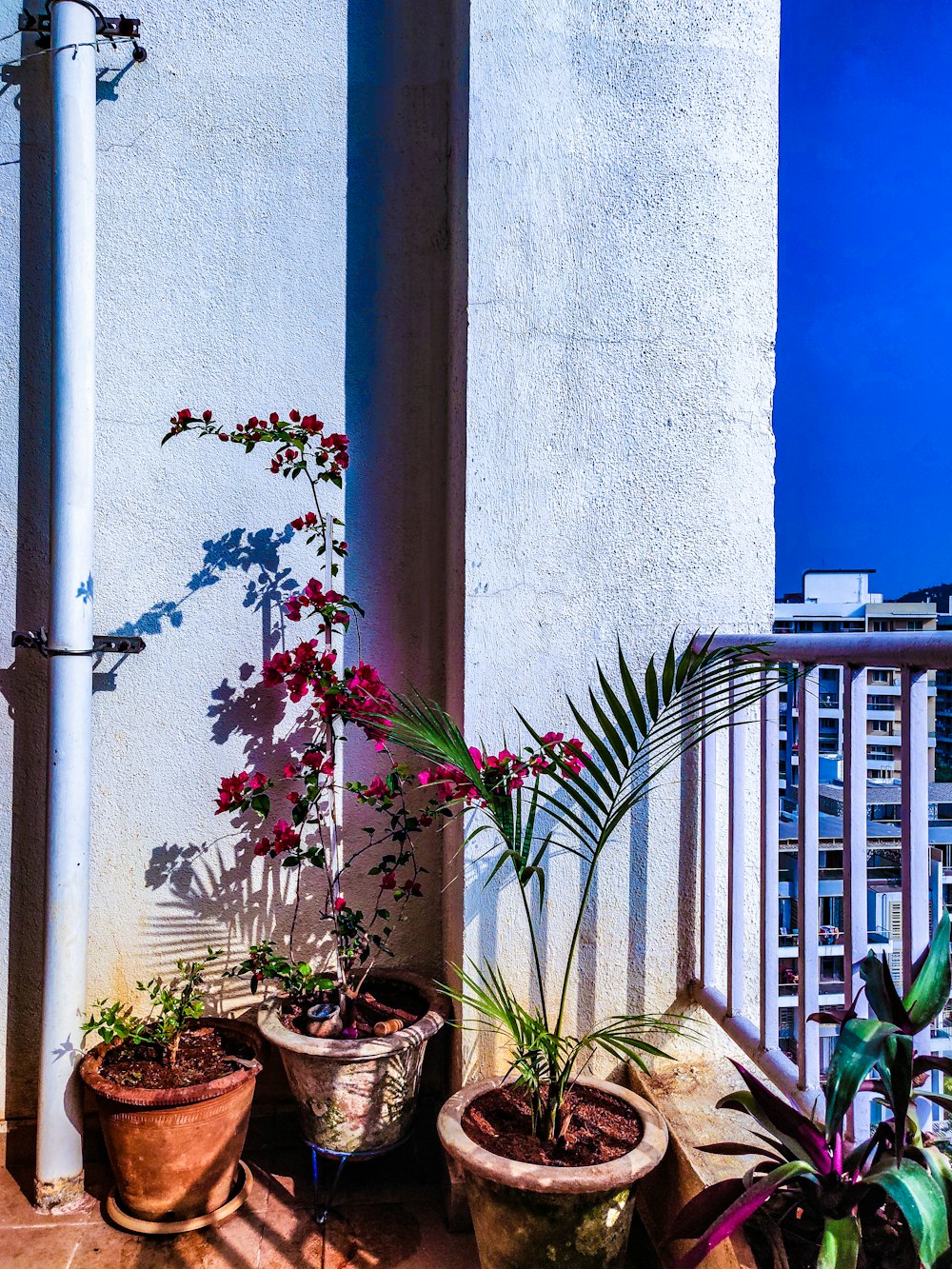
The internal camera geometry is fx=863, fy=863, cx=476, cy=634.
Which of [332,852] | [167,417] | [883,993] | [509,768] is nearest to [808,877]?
[883,993]

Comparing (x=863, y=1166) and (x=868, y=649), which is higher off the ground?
(x=868, y=649)

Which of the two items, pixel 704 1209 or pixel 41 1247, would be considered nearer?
pixel 704 1209

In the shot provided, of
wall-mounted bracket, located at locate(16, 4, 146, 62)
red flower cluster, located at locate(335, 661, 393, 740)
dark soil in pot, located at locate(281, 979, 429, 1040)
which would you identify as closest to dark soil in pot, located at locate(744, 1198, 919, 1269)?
dark soil in pot, located at locate(281, 979, 429, 1040)

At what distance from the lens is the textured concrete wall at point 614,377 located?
1936 mm

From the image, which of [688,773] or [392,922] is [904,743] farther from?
[392,922]

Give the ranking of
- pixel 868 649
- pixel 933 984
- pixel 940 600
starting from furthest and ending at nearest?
pixel 940 600 → pixel 868 649 → pixel 933 984

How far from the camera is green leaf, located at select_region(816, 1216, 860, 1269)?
979 mm

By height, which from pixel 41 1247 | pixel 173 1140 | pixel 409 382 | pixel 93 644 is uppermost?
pixel 409 382

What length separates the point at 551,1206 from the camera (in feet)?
4.78

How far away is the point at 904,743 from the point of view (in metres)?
1.24

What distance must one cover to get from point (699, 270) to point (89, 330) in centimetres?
145

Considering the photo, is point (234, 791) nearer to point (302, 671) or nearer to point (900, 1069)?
point (302, 671)

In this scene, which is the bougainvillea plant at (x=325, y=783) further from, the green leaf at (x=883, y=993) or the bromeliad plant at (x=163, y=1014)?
the green leaf at (x=883, y=993)

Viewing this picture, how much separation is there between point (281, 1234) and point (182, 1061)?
416 mm
